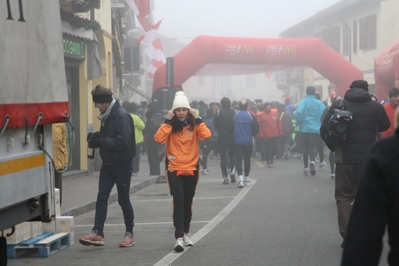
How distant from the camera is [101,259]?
→ 857cm

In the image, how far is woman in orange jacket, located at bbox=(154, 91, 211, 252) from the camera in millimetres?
8977

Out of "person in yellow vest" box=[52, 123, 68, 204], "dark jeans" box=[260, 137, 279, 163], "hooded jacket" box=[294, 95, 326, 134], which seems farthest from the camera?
"dark jeans" box=[260, 137, 279, 163]

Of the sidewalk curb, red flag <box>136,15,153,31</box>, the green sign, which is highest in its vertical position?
red flag <box>136,15,153,31</box>

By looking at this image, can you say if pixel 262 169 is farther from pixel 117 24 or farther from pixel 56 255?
pixel 56 255

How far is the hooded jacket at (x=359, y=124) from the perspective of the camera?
8.59 m

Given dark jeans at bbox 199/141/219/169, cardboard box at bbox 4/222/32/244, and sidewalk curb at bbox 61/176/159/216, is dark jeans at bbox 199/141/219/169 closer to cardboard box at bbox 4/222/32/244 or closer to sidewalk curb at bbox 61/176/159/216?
sidewalk curb at bbox 61/176/159/216

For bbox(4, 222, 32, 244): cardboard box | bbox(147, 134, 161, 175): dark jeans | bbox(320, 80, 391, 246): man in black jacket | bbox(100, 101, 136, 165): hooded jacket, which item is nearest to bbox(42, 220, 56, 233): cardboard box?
bbox(4, 222, 32, 244): cardboard box

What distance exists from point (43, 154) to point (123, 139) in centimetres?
358

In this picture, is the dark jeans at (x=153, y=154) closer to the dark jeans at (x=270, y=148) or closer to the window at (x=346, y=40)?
the dark jeans at (x=270, y=148)

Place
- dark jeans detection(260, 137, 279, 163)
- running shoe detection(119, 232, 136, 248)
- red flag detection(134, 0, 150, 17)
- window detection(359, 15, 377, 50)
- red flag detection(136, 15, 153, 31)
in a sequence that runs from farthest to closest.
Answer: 1. window detection(359, 15, 377, 50)
2. red flag detection(136, 15, 153, 31)
3. red flag detection(134, 0, 150, 17)
4. dark jeans detection(260, 137, 279, 163)
5. running shoe detection(119, 232, 136, 248)

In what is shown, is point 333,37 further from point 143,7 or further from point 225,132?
point 225,132

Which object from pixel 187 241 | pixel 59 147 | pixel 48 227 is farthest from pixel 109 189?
pixel 59 147

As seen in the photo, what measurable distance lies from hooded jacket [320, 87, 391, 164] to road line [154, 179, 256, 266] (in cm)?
203

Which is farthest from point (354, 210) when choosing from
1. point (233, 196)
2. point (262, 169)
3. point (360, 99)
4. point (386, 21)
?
point (386, 21)
